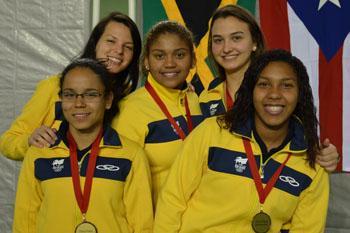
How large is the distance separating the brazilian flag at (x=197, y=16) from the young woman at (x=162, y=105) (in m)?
0.96

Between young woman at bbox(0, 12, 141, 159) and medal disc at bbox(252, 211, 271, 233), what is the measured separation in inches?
28.6

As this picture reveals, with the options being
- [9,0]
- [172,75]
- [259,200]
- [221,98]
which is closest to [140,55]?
[172,75]

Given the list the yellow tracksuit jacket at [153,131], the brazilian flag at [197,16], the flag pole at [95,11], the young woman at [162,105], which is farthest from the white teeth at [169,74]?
the flag pole at [95,11]

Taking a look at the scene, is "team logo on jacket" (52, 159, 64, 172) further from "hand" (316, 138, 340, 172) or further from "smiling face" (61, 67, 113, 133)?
"hand" (316, 138, 340, 172)

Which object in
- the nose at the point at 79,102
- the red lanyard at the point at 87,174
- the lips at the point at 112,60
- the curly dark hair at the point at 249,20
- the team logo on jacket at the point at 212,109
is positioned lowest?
the red lanyard at the point at 87,174

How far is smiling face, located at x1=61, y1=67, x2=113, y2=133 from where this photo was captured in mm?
1801

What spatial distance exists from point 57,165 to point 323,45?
5.86ft

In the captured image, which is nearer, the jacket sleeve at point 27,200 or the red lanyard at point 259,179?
the red lanyard at point 259,179

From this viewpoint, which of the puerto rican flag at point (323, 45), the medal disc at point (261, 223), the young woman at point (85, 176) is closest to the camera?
the medal disc at point (261, 223)

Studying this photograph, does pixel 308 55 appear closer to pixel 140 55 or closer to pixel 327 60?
pixel 327 60

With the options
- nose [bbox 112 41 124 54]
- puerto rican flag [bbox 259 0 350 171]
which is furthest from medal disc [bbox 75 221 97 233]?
puerto rican flag [bbox 259 0 350 171]

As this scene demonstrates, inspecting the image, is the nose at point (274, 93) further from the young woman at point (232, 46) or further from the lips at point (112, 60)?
the lips at point (112, 60)

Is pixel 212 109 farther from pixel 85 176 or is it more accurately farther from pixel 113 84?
pixel 85 176

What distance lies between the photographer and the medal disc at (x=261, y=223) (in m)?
1.64
